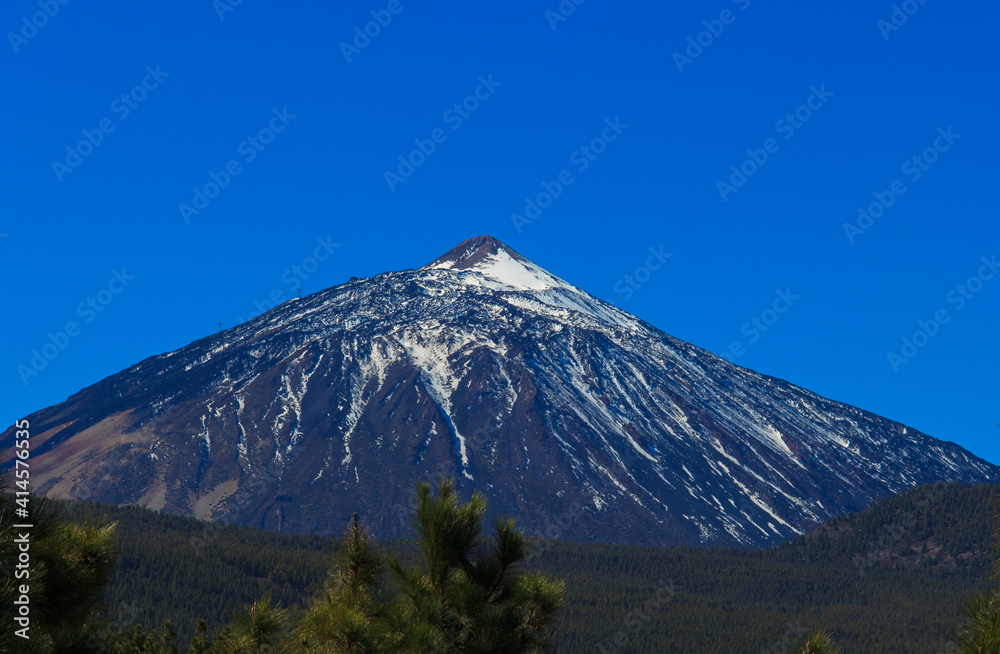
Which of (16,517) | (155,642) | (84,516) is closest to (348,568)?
(84,516)

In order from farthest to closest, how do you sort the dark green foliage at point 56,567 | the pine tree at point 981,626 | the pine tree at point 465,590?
the pine tree at point 465,590 → the pine tree at point 981,626 → the dark green foliage at point 56,567

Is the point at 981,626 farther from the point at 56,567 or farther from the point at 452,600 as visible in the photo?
the point at 56,567

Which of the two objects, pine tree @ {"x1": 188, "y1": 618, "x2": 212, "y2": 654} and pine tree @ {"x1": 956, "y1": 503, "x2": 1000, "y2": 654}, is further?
pine tree @ {"x1": 188, "y1": 618, "x2": 212, "y2": 654}

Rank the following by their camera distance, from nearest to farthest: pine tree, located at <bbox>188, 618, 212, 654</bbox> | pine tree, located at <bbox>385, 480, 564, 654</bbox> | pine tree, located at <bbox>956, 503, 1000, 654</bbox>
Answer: pine tree, located at <bbox>956, 503, 1000, 654</bbox> < pine tree, located at <bbox>385, 480, 564, 654</bbox> < pine tree, located at <bbox>188, 618, 212, 654</bbox>

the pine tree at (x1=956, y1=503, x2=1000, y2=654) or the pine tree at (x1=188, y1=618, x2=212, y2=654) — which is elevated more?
the pine tree at (x1=188, y1=618, x2=212, y2=654)

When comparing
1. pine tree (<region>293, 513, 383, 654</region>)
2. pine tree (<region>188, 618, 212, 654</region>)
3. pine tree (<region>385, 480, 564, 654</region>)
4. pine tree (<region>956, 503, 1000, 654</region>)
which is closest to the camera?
pine tree (<region>956, 503, 1000, 654</region>)

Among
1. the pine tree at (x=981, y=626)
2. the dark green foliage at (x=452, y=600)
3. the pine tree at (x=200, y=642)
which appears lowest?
the pine tree at (x=981, y=626)

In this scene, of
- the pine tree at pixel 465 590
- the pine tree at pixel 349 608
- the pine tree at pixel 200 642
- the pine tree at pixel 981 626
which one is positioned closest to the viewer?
the pine tree at pixel 981 626

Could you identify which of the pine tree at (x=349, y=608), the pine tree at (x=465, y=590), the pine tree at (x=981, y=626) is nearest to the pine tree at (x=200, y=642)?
the pine tree at (x=349, y=608)

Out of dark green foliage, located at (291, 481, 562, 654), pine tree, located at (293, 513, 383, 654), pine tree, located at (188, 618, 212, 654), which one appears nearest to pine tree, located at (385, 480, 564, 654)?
dark green foliage, located at (291, 481, 562, 654)

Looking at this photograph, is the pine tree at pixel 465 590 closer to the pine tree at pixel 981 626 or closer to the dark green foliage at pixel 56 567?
the dark green foliage at pixel 56 567

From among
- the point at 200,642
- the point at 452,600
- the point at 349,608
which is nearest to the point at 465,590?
the point at 452,600

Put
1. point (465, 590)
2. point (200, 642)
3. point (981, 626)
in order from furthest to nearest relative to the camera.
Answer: point (200, 642) < point (465, 590) < point (981, 626)

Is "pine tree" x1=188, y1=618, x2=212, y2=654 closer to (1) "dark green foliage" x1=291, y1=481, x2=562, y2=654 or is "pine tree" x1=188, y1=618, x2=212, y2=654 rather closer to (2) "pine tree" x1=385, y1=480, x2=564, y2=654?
(1) "dark green foliage" x1=291, y1=481, x2=562, y2=654
